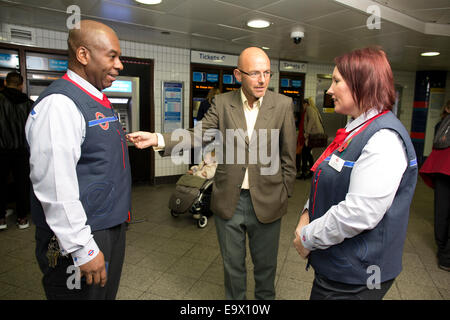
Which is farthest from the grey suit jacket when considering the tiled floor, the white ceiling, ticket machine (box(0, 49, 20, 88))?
ticket machine (box(0, 49, 20, 88))

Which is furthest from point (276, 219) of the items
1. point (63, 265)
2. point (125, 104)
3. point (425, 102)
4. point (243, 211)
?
point (425, 102)

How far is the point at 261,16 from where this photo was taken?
3.68 metres

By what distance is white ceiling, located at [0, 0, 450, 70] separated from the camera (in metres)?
3.33

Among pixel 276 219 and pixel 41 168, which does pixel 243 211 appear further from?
pixel 41 168

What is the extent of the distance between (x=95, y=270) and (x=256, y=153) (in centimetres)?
107

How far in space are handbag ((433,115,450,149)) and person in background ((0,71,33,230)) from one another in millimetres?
4615

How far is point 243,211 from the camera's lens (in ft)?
6.15

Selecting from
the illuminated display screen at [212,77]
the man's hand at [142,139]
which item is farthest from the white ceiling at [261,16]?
the man's hand at [142,139]

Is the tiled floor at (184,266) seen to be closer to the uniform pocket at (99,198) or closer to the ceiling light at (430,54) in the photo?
the uniform pocket at (99,198)

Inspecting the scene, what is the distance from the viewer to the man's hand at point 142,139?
152 cm

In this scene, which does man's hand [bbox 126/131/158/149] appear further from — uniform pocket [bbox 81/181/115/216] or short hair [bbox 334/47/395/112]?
short hair [bbox 334/47/395/112]

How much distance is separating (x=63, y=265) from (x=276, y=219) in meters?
1.20

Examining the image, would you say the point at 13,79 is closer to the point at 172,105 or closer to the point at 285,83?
the point at 172,105

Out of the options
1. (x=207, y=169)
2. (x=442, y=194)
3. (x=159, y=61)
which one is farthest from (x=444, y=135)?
(x=159, y=61)
